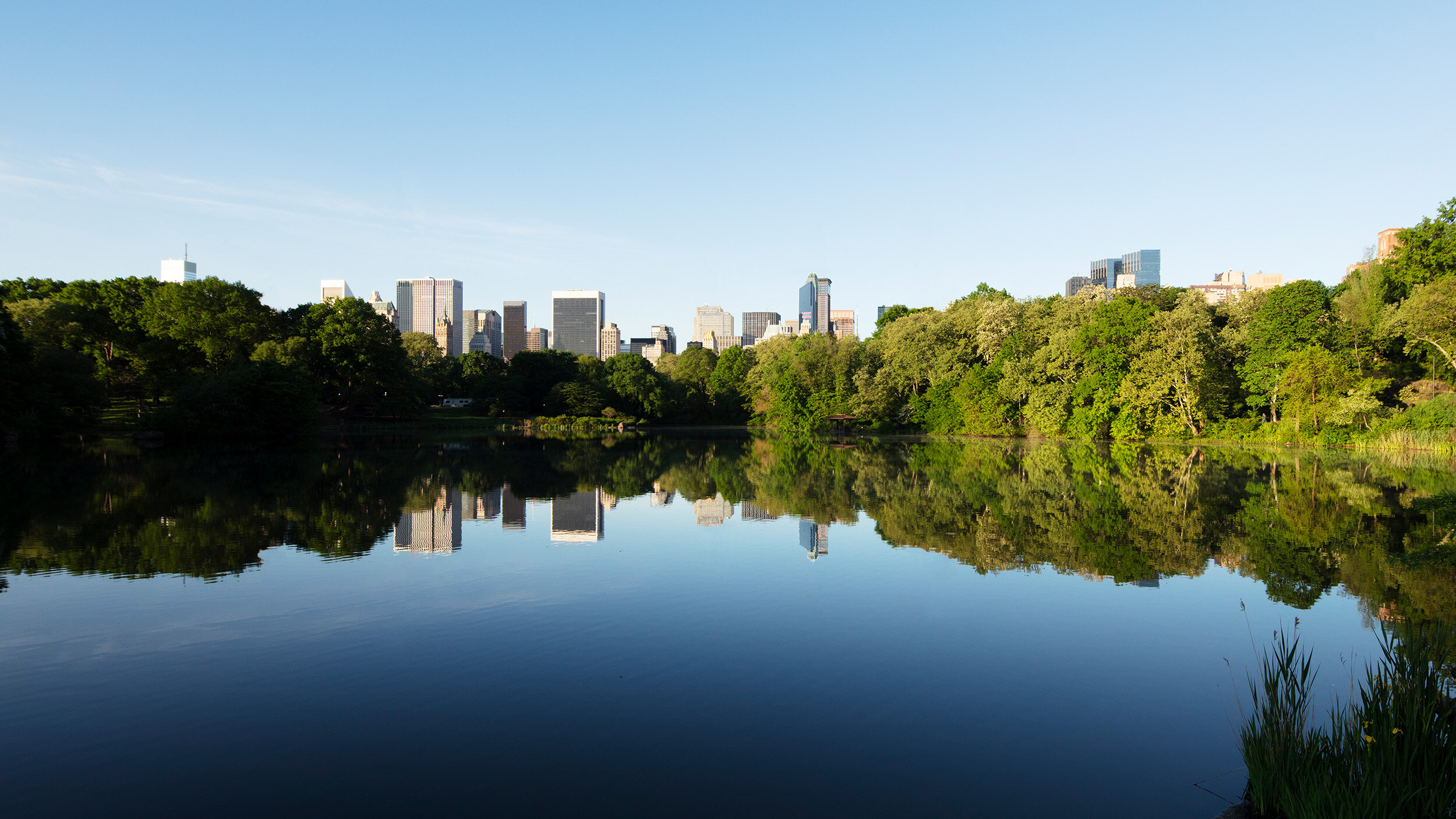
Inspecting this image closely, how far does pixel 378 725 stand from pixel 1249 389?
166 ft

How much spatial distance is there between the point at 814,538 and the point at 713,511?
423 centimetres

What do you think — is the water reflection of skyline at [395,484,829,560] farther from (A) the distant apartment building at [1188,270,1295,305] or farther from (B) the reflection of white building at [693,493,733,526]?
(A) the distant apartment building at [1188,270,1295,305]

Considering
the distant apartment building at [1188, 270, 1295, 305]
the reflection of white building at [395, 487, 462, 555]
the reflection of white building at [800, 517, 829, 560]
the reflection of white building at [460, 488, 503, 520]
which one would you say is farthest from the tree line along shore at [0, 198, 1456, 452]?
the distant apartment building at [1188, 270, 1295, 305]

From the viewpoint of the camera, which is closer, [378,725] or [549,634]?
[378,725]

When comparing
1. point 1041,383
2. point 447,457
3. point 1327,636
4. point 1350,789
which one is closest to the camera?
point 1350,789

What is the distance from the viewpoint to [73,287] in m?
52.1

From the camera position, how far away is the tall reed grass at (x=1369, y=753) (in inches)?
152

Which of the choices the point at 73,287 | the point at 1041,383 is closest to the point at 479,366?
the point at 73,287

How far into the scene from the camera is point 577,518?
664 inches

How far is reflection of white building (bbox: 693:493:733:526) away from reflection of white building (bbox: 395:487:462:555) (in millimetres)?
5046

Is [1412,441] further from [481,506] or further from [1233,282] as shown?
[1233,282]

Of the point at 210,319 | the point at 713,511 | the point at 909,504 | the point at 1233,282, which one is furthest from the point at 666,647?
the point at 1233,282

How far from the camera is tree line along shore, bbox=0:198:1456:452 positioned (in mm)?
37438

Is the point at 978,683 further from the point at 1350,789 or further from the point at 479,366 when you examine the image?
the point at 479,366
